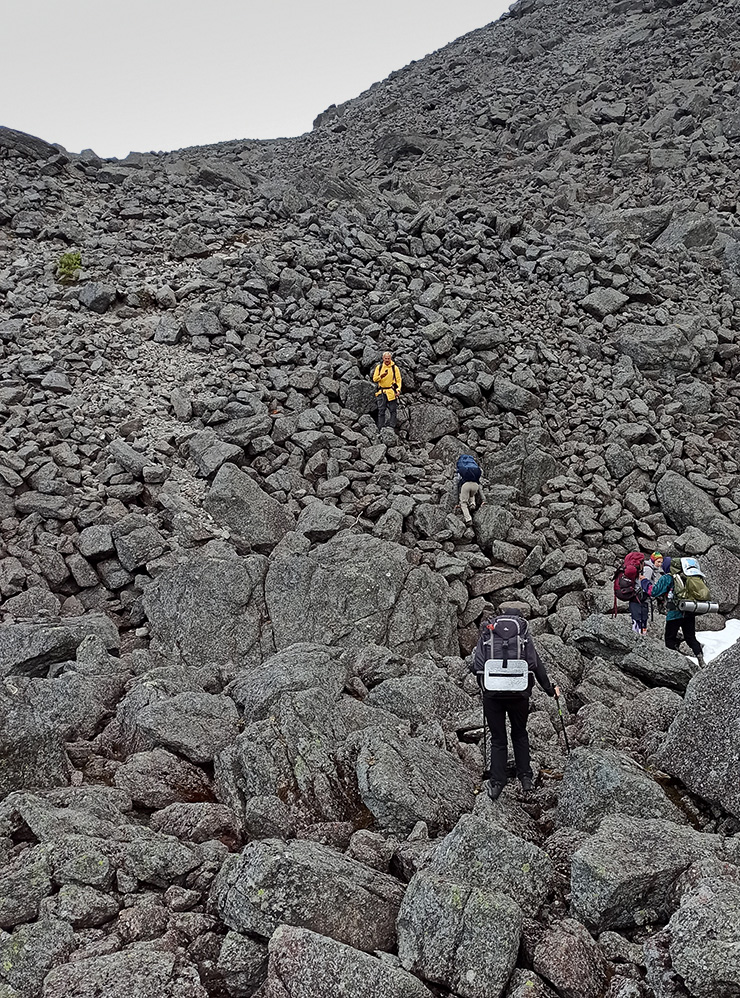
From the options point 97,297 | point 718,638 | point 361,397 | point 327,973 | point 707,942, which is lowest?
point 718,638

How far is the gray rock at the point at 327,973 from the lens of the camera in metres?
5.12

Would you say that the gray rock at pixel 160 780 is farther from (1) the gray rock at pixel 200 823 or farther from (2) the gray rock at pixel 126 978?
(2) the gray rock at pixel 126 978

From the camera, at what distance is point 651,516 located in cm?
1719

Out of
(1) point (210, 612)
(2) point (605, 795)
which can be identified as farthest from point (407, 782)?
(1) point (210, 612)

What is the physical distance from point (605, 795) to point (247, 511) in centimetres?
1001

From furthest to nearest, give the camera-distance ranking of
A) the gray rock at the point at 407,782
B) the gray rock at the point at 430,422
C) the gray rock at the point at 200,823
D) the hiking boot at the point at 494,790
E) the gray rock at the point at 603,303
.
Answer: the gray rock at the point at 603,303 < the gray rock at the point at 430,422 < the hiking boot at the point at 494,790 < the gray rock at the point at 407,782 < the gray rock at the point at 200,823

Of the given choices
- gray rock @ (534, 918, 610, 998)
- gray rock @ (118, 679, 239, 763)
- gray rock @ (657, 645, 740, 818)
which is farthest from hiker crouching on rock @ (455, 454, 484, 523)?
gray rock @ (534, 918, 610, 998)

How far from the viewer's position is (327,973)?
17.0ft

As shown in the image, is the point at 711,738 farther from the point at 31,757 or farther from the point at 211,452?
the point at 211,452

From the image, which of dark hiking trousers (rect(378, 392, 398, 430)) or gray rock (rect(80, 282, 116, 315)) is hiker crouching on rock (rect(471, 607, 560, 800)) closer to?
dark hiking trousers (rect(378, 392, 398, 430))

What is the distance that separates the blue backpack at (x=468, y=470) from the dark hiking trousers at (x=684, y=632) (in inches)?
199

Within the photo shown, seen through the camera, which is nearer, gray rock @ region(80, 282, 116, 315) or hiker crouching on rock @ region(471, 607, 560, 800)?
hiker crouching on rock @ region(471, 607, 560, 800)

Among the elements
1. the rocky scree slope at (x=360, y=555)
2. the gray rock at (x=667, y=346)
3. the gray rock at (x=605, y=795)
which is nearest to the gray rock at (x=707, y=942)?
the rocky scree slope at (x=360, y=555)

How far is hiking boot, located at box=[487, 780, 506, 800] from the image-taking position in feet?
26.0
